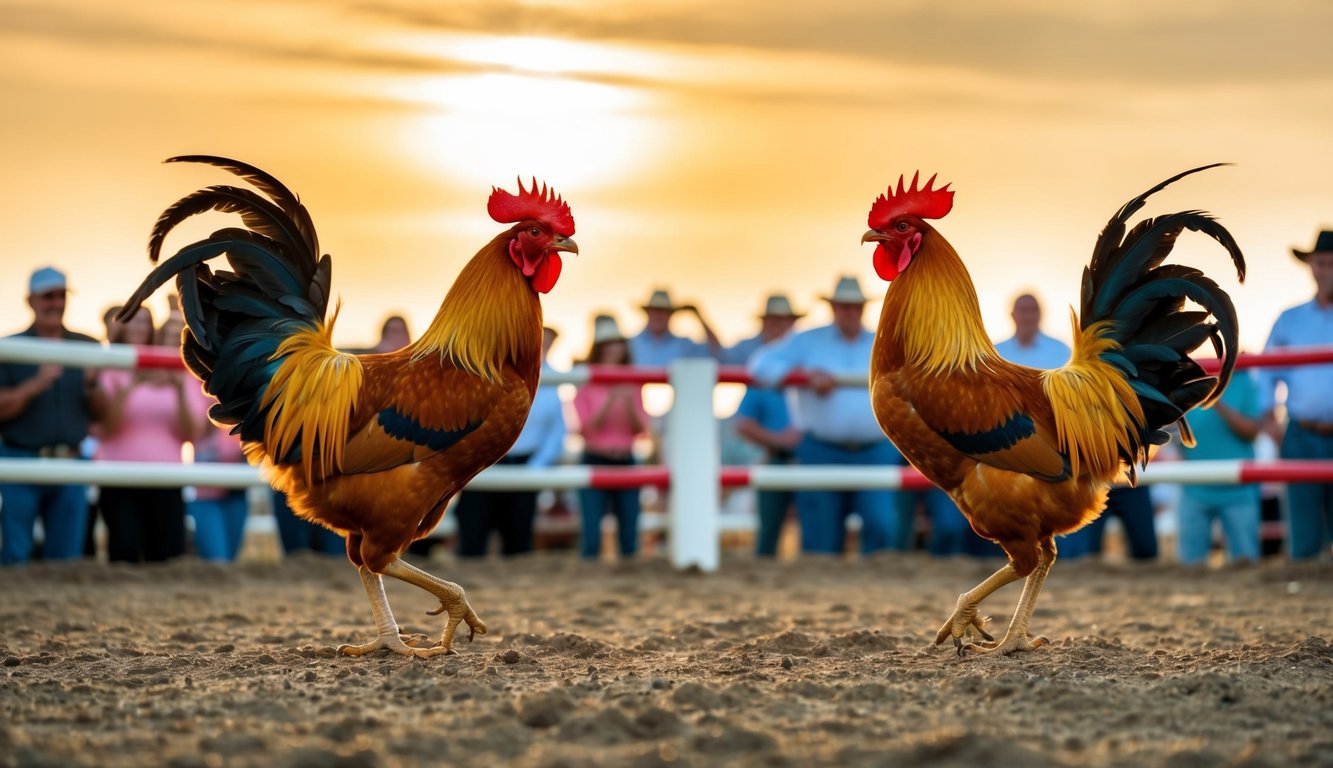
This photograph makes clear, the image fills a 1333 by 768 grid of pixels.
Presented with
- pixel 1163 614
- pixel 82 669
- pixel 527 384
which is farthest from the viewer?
pixel 1163 614

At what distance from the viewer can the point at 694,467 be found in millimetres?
10148

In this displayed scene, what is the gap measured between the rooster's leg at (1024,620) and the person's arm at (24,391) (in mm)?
6207

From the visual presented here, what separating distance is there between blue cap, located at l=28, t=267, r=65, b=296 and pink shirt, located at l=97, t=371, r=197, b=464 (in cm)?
64

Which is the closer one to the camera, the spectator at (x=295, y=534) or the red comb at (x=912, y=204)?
the red comb at (x=912, y=204)

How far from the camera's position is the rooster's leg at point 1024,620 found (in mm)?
5875

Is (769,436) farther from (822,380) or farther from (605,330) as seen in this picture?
(605,330)

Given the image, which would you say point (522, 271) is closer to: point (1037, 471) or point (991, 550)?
point (1037, 471)

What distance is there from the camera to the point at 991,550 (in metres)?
11.0

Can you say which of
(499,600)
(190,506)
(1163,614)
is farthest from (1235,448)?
(190,506)

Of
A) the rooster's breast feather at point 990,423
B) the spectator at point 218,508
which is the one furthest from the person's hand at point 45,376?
the rooster's breast feather at point 990,423

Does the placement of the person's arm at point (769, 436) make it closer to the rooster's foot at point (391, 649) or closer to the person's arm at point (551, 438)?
the person's arm at point (551, 438)

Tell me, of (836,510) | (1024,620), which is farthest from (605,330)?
(1024,620)

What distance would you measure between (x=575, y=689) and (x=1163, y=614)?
13.6 ft

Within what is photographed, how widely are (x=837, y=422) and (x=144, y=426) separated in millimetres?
4750
